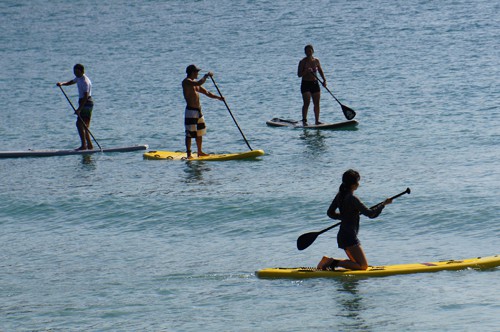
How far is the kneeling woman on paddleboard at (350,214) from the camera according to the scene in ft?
42.9

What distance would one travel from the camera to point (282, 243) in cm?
1609

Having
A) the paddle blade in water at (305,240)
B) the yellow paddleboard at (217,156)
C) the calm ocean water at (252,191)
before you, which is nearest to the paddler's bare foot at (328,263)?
the calm ocean water at (252,191)

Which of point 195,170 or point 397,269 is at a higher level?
point 195,170

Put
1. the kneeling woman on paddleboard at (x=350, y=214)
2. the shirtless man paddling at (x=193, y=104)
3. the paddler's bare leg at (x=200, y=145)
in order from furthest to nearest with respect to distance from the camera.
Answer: the paddler's bare leg at (x=200, y=145)
the shirtless man paddling at (x=193, y=104)
the kneeling woman on paddleboard at (x=350, y=214)

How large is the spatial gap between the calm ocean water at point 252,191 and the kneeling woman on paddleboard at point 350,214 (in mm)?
242

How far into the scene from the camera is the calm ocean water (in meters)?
13.2

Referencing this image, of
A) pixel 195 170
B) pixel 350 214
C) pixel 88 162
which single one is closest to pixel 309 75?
pixel 195 170

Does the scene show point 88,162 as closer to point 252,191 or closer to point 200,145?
point 200,145

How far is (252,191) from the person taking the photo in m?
19.4

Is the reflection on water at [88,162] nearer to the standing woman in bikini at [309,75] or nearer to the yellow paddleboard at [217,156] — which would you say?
the yellow paddleboard at [217,156]

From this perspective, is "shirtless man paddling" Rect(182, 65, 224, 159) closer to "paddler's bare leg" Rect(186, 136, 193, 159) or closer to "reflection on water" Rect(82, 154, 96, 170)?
"paddler's bare leg" Rect(186, 136, 193, 159)

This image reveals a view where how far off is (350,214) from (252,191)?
620 cm

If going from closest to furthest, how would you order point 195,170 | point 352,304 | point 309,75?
point 352,304
point 195,170
point 309,75

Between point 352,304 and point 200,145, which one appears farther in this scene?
point 200,145
